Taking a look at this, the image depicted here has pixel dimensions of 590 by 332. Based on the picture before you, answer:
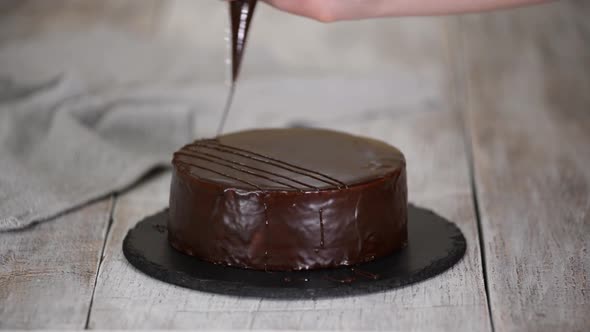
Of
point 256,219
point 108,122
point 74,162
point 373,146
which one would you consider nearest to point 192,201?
point 256,219

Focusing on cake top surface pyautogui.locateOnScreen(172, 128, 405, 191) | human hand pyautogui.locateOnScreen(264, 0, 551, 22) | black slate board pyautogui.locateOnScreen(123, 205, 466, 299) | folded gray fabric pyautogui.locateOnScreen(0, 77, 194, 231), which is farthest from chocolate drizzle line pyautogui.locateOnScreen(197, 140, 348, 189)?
folded gray fabric pyautogui.locateOnScreen(0, 77, 194, 231)

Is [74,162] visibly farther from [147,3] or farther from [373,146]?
[147,3]

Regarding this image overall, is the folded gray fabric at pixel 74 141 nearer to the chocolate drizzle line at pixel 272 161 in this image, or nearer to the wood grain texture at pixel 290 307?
the wood grain texture at pixel 290 307

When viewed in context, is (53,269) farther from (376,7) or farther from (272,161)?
(376,7)

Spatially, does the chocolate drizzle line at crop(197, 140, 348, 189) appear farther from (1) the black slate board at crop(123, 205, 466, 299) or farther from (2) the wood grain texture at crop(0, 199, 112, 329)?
(2) the wood grain texture at crop(0, 199, 112, 329)

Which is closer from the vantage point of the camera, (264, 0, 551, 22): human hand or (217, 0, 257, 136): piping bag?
(264, 0, 551, 22): human hand

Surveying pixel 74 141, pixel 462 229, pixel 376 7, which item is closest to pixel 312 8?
pixel 376 7
